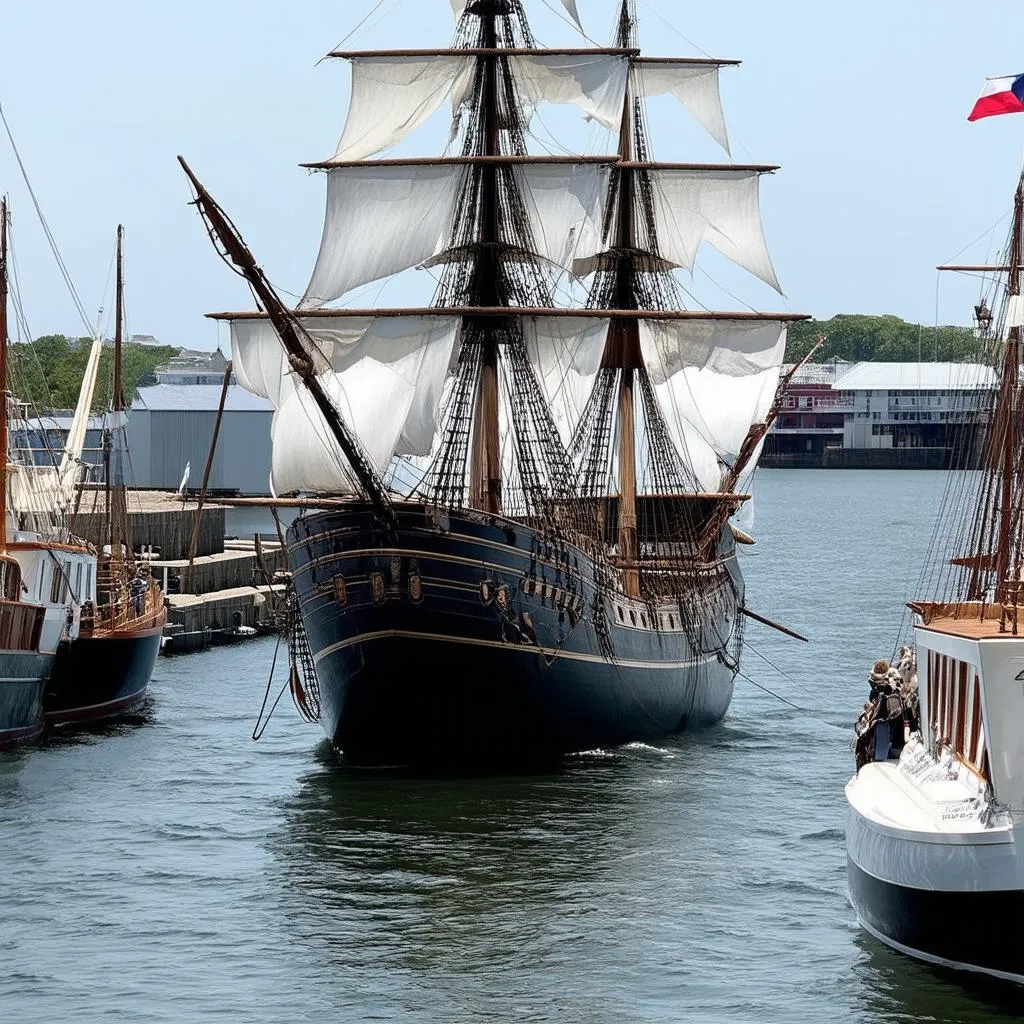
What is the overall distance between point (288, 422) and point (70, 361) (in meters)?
153

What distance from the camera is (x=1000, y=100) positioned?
1109 inches

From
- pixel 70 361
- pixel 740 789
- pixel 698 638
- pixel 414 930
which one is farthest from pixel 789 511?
pixel 414 930

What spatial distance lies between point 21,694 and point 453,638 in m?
9.11

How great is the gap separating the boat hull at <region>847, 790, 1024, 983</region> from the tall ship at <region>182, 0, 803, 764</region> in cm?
1417

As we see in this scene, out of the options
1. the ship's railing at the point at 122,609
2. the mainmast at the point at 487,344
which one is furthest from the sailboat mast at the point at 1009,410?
the ship's railing at the point at 122,609

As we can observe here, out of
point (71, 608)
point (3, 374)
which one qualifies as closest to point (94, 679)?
point (71, 608)

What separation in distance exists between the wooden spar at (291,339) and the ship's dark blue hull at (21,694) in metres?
7.48

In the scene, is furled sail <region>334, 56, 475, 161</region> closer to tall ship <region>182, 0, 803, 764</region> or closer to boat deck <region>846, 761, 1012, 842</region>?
tall ship <region>182, 0, 803, 764</region>

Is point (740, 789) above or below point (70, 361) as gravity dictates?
below

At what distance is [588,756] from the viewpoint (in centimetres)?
4103

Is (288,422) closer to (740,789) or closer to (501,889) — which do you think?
(740,789)

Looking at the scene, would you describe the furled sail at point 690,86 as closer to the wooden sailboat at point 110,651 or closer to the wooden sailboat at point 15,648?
the wooden sailboat at point 110,651

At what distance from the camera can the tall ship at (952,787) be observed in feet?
72.3

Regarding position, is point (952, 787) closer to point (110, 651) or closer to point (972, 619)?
point (972, 619)
